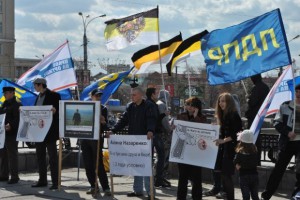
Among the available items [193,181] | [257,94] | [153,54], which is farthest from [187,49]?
[193,181]

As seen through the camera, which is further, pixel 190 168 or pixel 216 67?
pixel 216 67

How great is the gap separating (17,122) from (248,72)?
468 cm

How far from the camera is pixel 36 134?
10.6 metres

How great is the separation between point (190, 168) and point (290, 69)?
82.3 inches

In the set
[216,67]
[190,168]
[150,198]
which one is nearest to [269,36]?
[216,67]

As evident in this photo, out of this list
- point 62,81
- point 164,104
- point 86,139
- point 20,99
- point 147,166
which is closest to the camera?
point 147,166

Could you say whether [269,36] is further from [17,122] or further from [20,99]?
[20,99]

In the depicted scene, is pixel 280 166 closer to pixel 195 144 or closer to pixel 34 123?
pixel 195 144

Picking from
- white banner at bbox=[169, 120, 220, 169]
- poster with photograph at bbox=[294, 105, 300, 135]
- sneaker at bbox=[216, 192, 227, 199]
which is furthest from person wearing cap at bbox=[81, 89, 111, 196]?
poster with photograph at bbox=[294, 105, 300, 135]

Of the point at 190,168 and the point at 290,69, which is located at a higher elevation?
the point at 290,69

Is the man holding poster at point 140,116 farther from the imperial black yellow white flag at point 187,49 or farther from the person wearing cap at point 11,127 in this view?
the person wearing cap at point 11,127

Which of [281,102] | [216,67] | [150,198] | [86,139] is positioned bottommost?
[150,198]

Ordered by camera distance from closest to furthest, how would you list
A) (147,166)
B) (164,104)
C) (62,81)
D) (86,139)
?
(147,166), (86,139), (164,104), (62,81)

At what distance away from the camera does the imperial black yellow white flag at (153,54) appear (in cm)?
1112
